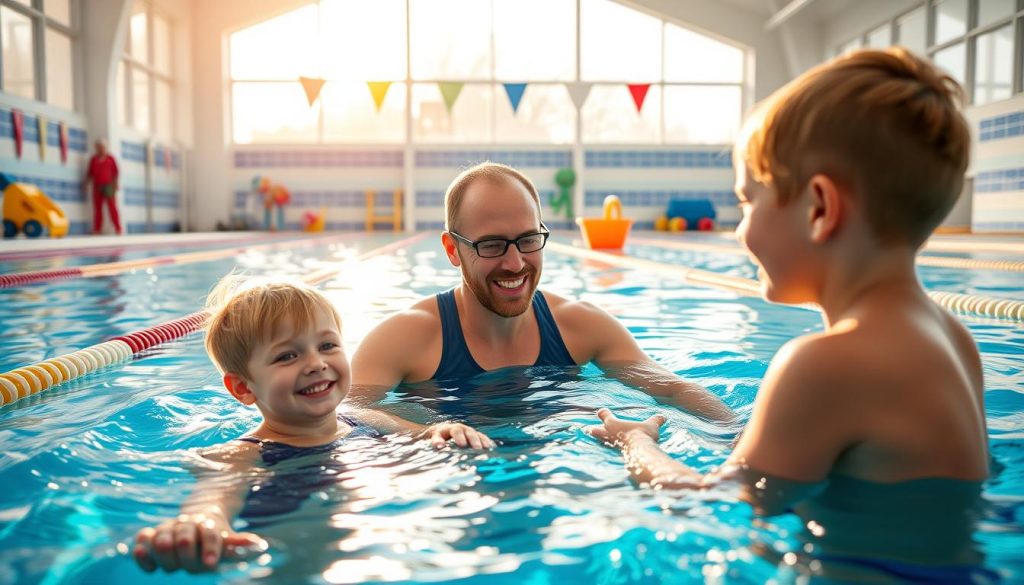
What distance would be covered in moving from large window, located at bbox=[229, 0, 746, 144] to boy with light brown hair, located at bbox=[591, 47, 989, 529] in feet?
58.5

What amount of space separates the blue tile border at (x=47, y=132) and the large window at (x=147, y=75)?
188cm

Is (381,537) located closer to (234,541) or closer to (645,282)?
(234,541)

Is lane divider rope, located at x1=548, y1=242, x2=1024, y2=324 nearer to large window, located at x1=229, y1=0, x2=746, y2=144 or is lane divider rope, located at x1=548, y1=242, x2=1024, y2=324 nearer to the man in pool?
the man in pool

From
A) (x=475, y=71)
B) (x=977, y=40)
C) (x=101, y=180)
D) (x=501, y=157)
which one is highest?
(x=475, y=71)

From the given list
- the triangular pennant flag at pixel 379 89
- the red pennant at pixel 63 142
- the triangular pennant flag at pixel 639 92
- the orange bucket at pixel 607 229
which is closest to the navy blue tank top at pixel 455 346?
the orange bucket at pixel 607 229

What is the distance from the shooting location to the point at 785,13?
54.5 feet

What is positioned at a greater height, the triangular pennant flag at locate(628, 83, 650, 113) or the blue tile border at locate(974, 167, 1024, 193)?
the triangular pennant flag at locate(628, 83, 650, 113)

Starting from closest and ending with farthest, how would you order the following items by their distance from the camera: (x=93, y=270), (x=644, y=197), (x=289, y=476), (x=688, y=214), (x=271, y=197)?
(x=289, y=476)
(x=93, y=270)
(x=271, y=197)
(x=688, y=214)
(x=644, y=197)

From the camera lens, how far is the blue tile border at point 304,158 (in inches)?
773

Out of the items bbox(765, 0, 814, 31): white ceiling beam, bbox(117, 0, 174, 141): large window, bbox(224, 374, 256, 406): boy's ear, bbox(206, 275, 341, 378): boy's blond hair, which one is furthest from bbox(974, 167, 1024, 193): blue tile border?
bbox(117, 0, 174, 141): large window

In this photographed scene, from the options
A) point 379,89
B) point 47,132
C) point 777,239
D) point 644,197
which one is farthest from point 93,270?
point 644,197

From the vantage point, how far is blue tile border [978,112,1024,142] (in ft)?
42.1

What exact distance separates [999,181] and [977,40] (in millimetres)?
2280

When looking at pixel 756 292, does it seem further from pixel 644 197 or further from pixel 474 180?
pixel 644 197
